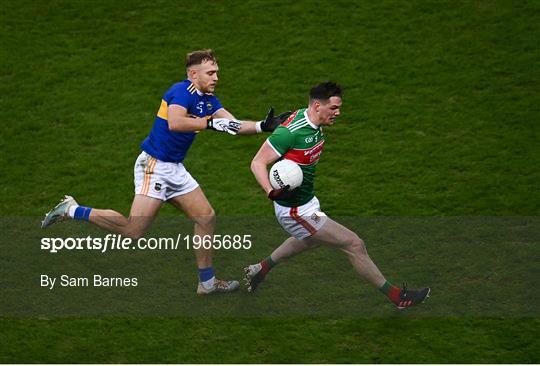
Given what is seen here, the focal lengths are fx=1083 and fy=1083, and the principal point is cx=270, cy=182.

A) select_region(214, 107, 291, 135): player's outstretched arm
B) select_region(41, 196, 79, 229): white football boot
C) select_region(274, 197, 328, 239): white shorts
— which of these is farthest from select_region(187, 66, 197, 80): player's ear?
select_region(41, 196, 79, 229): white football boot

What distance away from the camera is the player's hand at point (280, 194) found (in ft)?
34.3

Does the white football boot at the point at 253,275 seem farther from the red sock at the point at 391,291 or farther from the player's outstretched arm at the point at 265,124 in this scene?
the player's outstretched arm at the point at 265,124

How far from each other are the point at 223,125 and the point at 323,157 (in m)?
3.76

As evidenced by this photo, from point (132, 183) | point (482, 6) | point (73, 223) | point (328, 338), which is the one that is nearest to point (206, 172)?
point (132, 183)

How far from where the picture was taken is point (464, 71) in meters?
16.1

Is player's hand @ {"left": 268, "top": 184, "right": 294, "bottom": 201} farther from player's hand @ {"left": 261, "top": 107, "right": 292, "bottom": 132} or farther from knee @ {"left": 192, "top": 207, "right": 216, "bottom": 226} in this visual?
knee @ {"left": 192, "top": 207, "right": 216, "bottom": 226}

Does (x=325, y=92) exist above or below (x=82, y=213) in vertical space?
above

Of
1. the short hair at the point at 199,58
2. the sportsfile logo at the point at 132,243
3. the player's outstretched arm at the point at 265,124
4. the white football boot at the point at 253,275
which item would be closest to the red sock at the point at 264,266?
the white football boot at the point at 253,275

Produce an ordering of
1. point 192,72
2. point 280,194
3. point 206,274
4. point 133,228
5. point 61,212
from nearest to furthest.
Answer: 1. point 280,194
2. point 192,72
3. point 133,228
4. point 61,212
5. point 206,274

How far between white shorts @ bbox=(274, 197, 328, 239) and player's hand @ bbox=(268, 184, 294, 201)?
1.67 feet

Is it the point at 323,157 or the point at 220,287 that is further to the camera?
the point at 323,157

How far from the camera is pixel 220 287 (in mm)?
11812

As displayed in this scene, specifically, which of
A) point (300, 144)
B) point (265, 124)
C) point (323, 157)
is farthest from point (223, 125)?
point (323, 157)

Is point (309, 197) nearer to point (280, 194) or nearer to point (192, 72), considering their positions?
point (280, 194)
